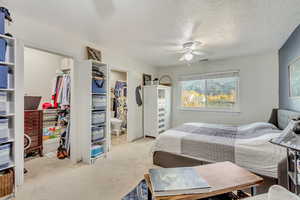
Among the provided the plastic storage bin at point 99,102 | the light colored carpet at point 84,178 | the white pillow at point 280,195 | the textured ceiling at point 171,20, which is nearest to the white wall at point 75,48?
the textured ceiling at point 171,20

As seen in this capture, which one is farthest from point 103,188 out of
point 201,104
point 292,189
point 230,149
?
point 201,104

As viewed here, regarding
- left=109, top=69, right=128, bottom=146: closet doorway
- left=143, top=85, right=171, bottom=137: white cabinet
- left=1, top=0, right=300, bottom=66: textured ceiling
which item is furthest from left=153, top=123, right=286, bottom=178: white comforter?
left=109, top=69, right=128, bottom=146: closet doorway

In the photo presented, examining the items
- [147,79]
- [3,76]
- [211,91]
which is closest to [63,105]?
[3,76]

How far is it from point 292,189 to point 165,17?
2.32m

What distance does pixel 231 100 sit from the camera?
157 inches

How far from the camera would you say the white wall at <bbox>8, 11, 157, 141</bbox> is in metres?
2.04

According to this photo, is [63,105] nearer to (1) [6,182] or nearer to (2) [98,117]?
(2) [98,117]

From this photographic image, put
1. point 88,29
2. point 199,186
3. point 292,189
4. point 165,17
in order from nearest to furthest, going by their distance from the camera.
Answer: point 199,186 < point 292,189 < point 165,17 < point 88,29

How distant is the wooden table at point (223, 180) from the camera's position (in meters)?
0.90

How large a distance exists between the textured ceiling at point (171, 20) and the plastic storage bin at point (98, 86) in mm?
807

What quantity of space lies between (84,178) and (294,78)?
12.2ft

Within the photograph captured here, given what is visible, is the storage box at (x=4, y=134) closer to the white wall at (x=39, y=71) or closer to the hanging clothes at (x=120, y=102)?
the white wall at (x=39, y=71)

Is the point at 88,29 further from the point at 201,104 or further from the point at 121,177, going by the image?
the point at 201,104

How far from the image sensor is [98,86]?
279 cm
